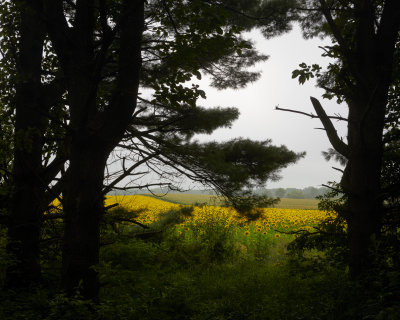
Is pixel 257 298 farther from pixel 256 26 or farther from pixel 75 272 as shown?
pixel 256 26

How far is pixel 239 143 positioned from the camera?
5375 mm

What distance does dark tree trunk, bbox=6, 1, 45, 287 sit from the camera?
4.30 m

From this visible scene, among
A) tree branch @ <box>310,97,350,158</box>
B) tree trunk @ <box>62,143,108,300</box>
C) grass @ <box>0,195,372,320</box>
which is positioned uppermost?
tree branch @ <box>310,97,350,158</box>

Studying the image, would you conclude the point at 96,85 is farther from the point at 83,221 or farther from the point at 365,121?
the point at 365,121

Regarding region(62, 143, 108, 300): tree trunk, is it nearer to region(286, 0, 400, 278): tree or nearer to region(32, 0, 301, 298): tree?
region(32, 0, 301, 298): tree

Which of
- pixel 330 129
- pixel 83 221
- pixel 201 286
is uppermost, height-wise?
pixel 330 129

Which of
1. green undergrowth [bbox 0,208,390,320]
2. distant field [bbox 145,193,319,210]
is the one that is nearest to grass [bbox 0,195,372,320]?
green undergrowth [bbox 0,208,390,320]

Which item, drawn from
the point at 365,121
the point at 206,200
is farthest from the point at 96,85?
the point at 206,200

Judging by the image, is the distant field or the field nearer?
the distant field

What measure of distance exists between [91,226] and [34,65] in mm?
2666

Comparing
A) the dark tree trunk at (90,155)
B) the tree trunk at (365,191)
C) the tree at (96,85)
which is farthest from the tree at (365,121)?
the dark tree trunk at (90,155)

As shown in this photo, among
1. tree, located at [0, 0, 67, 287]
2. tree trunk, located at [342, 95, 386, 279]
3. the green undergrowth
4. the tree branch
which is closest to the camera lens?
the green undergrowth

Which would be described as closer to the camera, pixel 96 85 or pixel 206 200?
pixel 96 85

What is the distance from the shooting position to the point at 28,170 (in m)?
4.30
